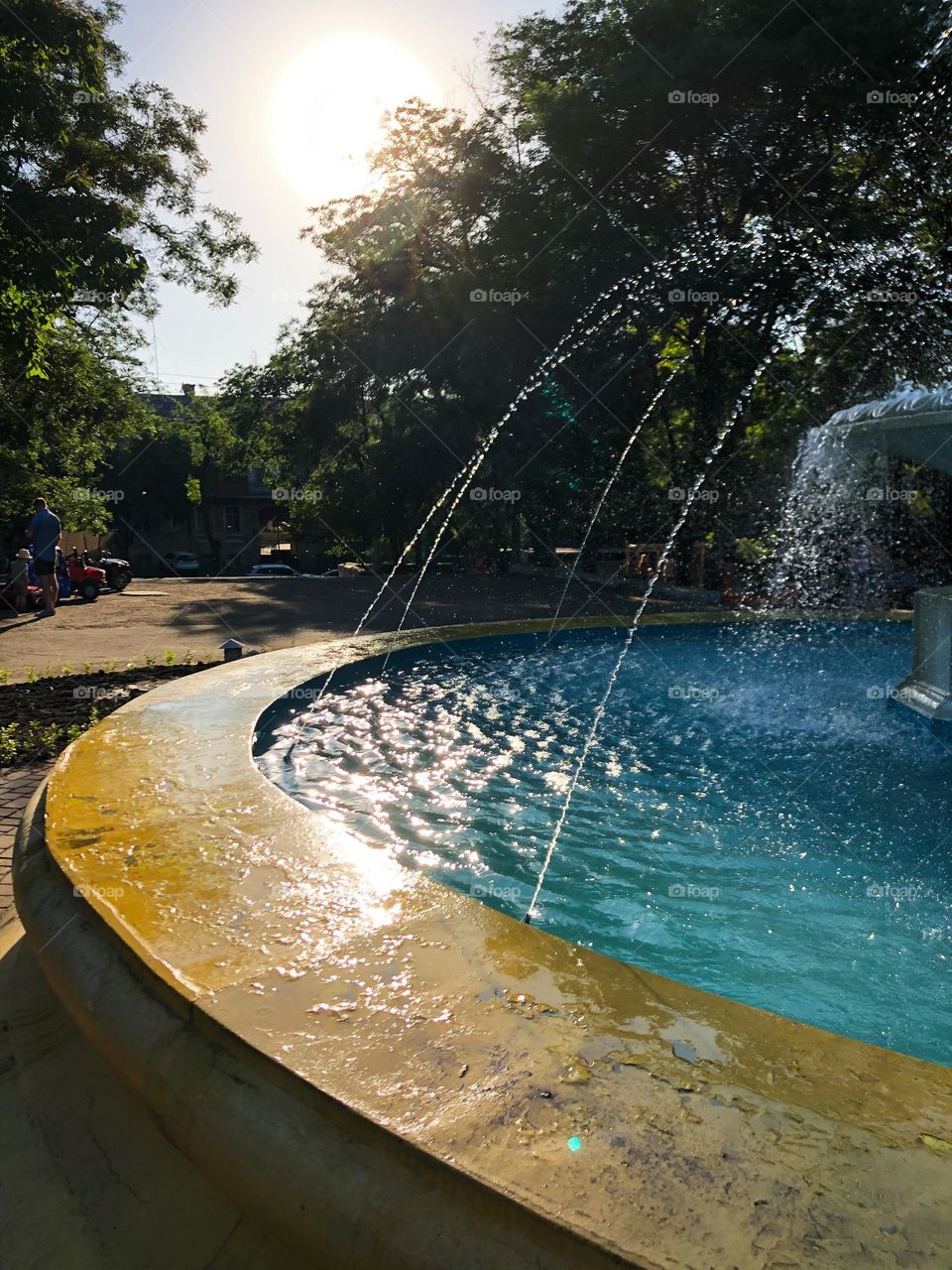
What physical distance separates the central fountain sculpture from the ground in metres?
7.23

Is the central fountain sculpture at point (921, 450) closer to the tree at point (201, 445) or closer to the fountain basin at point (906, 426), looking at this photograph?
the fountain basin at point (906, 426)

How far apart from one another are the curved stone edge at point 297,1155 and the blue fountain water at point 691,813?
1526 mm

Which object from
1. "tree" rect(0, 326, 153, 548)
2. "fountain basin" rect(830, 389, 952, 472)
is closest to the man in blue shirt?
"tree" rect(0, 326, 153, 548)

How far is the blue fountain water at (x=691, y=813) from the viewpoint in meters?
2.96

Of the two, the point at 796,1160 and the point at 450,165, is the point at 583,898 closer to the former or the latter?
the point at 796,1160

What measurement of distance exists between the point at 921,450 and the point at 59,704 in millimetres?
7259

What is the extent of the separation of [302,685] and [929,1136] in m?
5.72

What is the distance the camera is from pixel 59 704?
7.69 metres

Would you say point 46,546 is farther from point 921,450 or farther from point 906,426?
point 906,426

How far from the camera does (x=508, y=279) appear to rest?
932 inches

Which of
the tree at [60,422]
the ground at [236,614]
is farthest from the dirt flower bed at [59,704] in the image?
the tree at [60,422]

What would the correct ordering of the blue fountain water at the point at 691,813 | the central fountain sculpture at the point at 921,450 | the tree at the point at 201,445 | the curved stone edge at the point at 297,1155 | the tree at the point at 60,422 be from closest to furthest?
1. the curved stone edge at the point at 297,1155
2. the blue fountain water at the point at 691,813
3. the central fountain sculpture at the point at 921,450
4. the tree at the point at 60,422
5. the tree at the point at 201,445

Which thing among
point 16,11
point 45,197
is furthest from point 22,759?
point 16,11

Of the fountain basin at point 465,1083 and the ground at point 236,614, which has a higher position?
the fountain basin at point 465,1083
